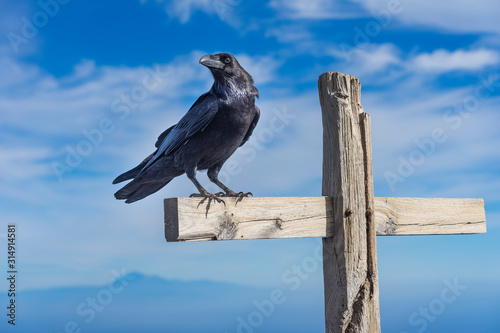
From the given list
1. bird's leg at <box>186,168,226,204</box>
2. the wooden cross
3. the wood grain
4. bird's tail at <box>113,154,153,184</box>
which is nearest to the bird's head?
the wooden cross

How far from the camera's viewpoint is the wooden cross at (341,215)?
2.63 meters

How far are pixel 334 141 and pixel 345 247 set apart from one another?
0.64 metres

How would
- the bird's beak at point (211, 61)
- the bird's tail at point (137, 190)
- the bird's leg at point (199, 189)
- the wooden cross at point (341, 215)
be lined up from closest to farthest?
1. the bird's leg at point (199, 189)
2. the wooden cross at point (341, 215)
3. the bird's beak at point (211, 61)
4. the bird's tail at point (137, 190)

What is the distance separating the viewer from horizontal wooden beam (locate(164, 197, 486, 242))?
7.84 feet

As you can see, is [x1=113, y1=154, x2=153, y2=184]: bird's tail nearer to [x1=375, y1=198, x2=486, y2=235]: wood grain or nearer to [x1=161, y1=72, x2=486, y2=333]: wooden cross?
[x1=161, y1=72, x2=486, y2=333]: wooden cross

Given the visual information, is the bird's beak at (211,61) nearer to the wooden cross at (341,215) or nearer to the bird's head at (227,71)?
the bird's head at (227,71)

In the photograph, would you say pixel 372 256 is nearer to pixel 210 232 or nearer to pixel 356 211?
pixel 356 211

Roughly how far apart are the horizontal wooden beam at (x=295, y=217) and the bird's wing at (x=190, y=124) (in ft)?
2.12

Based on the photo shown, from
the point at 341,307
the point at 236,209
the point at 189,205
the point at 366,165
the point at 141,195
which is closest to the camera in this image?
the point at 189,205

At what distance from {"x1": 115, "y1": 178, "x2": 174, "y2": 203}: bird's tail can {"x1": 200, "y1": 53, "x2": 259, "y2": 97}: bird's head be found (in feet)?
2.66

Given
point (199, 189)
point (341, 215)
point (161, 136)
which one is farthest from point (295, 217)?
point (161, 136)

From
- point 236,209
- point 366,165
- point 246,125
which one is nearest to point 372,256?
point 366,165

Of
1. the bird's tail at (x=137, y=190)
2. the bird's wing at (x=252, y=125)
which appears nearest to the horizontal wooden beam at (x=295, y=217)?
the bird's wing at (x=252, y=125)

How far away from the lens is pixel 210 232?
245 cm
